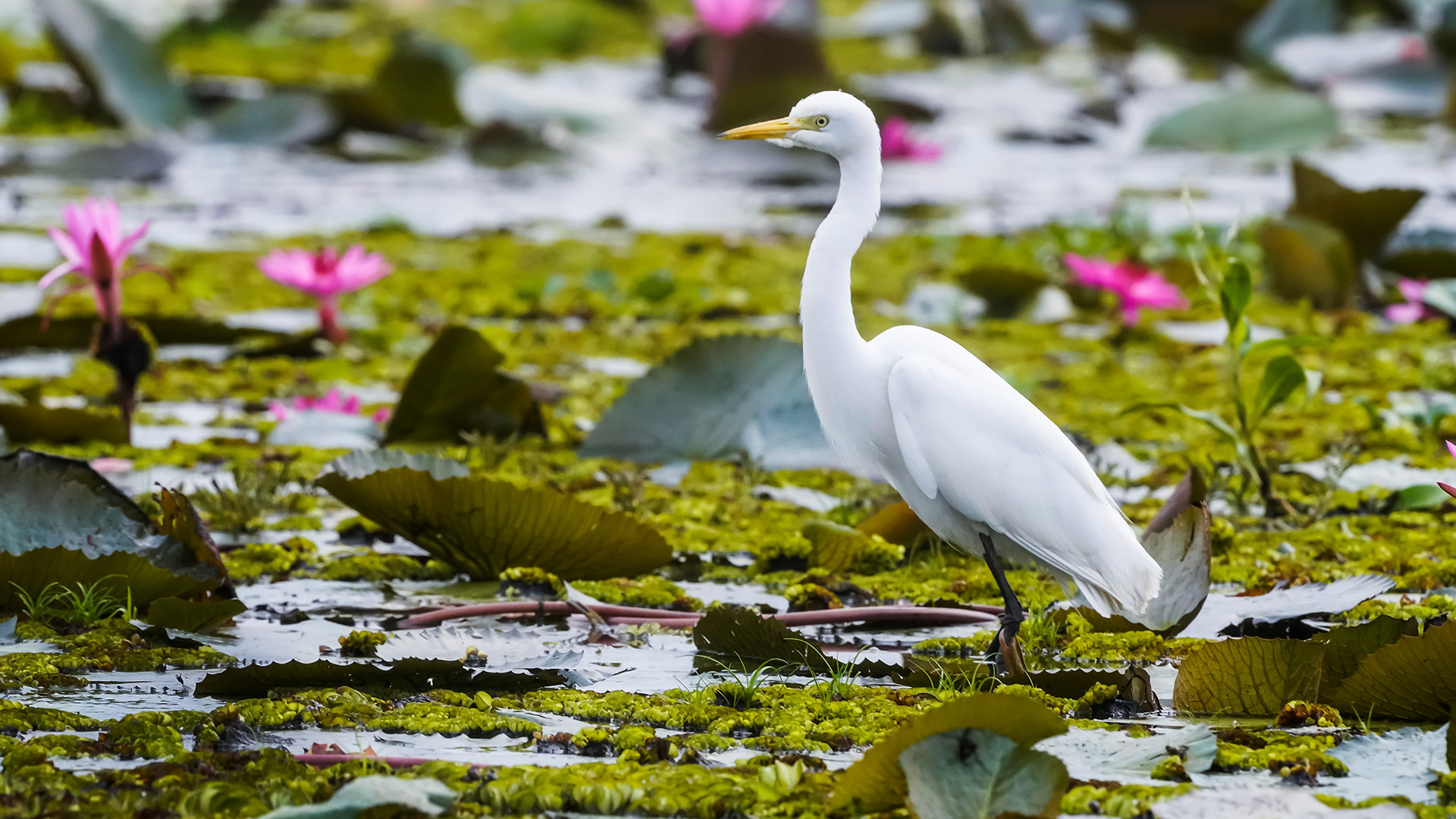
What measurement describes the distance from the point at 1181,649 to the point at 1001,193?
5.09 m

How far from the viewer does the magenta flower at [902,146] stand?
7.45 metres

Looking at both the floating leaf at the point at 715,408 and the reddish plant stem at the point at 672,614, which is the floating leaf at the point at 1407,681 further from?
the floating leaf at the point at 715,408

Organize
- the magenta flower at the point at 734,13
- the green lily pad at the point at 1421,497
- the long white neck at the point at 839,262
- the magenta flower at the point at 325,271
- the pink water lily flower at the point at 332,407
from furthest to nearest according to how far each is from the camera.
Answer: the magenta flower at the point at 734,13 → the magenta flower at the point at 325,271 → the pink water lily flower at the point at 332,407 → the green lily pad at the point at 1421,497 → the long white neck at the point at 839,262

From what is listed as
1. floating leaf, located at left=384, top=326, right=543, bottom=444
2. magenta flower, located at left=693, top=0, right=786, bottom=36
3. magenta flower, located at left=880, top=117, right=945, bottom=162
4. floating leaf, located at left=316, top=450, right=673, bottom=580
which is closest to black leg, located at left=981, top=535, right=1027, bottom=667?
floating leaf, located at left=316, top=450, right=673, bottom=580

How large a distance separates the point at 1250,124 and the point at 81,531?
5.77 metres

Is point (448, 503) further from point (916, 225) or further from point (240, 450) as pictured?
point (916, 225)

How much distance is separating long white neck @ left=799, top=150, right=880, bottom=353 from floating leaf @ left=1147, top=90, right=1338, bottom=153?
4.90 meters

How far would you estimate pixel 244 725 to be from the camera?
6.64 feet

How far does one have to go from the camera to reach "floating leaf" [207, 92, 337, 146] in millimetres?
7402

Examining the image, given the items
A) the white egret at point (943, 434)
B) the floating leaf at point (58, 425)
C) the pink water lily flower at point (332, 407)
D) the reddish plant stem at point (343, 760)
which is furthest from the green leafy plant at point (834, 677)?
the floating leaf at point (58, 425)

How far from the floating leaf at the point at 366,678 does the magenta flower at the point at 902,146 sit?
213 inches

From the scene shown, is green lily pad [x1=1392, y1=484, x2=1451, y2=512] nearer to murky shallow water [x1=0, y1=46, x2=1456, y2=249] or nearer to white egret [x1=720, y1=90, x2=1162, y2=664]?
white egret [x1=720, y1=90, x2=1162, y2=664]

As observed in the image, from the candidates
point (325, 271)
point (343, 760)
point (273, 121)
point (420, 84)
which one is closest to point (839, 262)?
point (343, 760)

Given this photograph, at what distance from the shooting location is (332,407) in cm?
372
